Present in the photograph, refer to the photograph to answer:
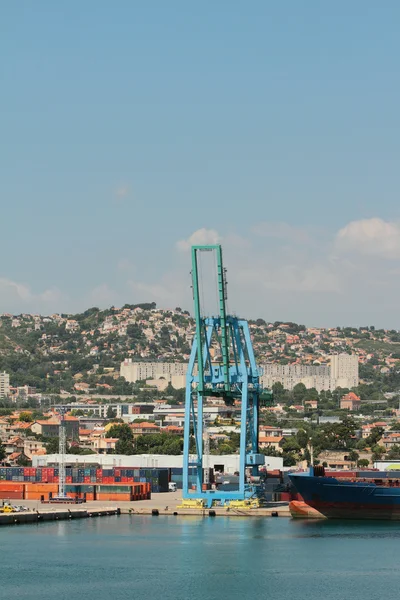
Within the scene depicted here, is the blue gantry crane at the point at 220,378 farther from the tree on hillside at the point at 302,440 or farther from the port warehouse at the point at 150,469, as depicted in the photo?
the tree on hillside at the point at 302,440

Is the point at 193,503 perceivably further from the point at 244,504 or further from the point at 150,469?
the point at 150,469

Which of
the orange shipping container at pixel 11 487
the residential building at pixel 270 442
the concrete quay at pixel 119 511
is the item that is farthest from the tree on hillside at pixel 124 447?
the concrete quay at pixel 119 511

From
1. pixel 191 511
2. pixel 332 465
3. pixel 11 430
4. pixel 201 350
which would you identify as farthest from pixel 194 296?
pixel 11 430

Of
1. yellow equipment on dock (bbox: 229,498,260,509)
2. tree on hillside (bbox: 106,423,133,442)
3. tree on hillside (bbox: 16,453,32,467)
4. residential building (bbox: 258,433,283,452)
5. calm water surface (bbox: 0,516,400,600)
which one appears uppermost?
tree on hillside (bbox: 106,423,133,442)

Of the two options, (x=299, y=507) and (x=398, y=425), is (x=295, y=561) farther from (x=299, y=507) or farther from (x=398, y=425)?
(x=398, y=425)

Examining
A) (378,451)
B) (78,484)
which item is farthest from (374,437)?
(78,484)

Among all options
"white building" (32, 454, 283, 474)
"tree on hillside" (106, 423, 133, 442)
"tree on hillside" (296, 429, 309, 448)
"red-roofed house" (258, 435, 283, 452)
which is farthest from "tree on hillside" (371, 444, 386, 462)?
"white building" (32, 454, 283, 474)

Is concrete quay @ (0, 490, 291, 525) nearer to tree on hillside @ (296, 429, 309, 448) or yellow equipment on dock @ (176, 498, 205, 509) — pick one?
yellow equipment on dock @ (176, 498, 205, 509)
